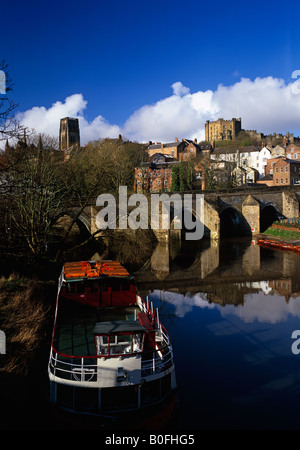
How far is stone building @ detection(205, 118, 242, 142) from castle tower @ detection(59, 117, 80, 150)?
50387mm

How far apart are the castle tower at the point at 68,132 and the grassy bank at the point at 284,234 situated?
94.0m

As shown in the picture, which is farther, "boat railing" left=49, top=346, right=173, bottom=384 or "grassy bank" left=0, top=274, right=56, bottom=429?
"grassy bank" left=0, top=274, right=56, bottom=429

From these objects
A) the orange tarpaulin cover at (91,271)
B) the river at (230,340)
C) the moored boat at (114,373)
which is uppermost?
the orange tarpaulin cover at (91,271)

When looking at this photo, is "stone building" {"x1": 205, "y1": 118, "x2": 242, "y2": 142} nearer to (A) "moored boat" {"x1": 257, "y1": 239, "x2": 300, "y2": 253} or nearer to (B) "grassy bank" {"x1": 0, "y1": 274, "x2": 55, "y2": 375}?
(A) "moored boat" {"x1": 257, "y1": 239, "x2": 300, "y2": 253}

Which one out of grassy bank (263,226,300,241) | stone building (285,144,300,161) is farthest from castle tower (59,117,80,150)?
grassy bank (263,226,300,241)

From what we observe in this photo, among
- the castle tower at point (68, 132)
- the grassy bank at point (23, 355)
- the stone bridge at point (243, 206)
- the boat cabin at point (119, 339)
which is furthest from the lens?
the castle tower at point (68, 132)

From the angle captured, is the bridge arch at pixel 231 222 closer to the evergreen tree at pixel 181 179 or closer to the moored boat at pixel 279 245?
the moored boat at pixel 279 245

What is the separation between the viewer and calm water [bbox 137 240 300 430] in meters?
10.9

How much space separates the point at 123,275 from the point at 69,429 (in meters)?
7.76

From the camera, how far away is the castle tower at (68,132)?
128875 millimetres

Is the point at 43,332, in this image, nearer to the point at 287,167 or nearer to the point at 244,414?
the point at 244,414

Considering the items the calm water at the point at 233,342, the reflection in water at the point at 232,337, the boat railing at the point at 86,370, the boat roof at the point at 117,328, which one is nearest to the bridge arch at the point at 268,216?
the reflection in water at the point at 232,337

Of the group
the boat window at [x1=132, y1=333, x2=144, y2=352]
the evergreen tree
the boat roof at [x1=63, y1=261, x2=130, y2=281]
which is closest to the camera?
the boat window at [x1=132, y1=333, x2=144, y2=352]

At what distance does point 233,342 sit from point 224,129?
433ft
